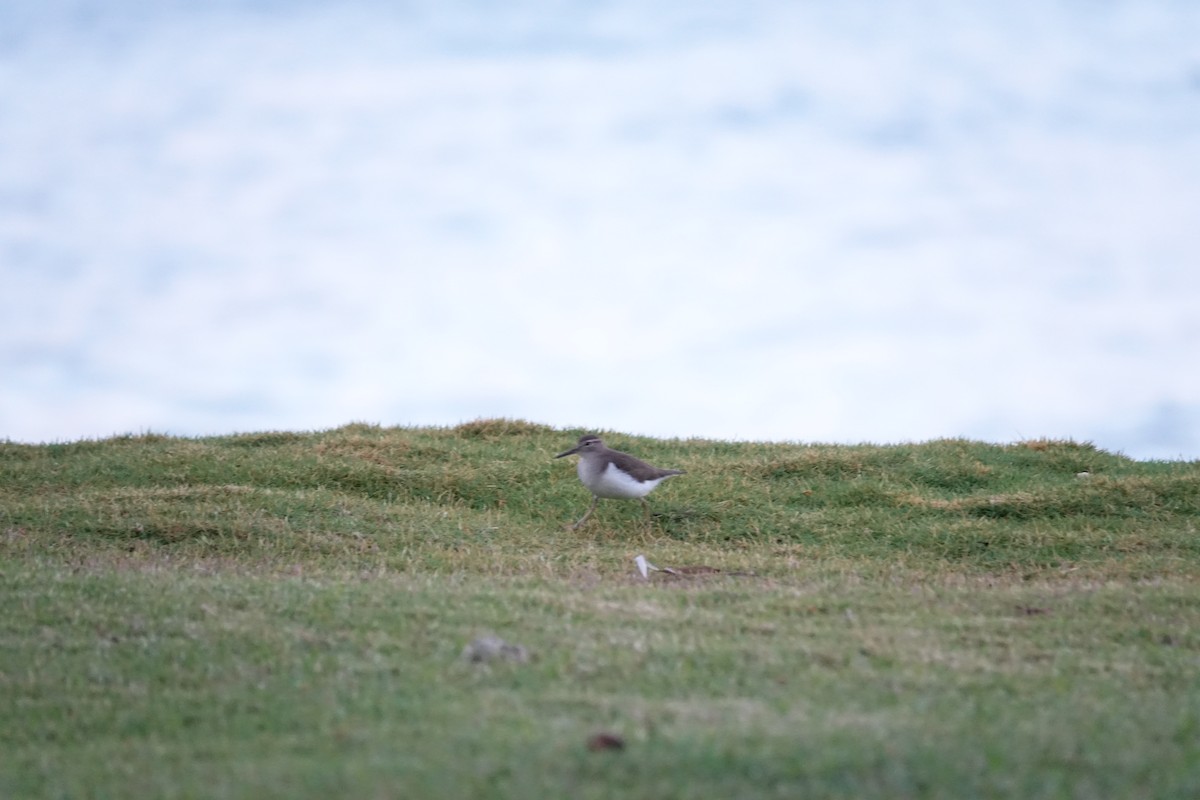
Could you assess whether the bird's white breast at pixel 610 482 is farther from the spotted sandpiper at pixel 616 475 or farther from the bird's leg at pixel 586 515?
the bird's leg at pixel 586 515

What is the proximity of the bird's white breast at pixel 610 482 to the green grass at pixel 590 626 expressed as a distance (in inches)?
13.6

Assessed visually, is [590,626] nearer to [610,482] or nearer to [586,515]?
[610,482]

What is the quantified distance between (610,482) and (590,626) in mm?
4767

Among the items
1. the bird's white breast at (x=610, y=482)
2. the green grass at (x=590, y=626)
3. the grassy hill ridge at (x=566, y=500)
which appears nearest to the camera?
the green grass at (x=590, y=626)

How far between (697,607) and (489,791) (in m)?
3.83

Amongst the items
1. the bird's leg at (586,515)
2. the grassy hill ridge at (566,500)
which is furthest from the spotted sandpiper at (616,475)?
the grassy hill ridge at (566,500)

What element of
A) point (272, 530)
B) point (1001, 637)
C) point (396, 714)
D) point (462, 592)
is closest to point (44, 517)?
point (272, 530)

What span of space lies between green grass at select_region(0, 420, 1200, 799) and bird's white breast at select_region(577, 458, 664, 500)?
0.35 m

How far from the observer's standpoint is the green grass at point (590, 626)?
4875 millimetres

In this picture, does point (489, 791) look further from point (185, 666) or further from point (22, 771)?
point (185, 666)

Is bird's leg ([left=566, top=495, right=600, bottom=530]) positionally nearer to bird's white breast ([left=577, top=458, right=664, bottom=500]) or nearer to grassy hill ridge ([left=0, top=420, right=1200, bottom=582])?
grassy hill ridge ([left=0, top=420, right=1200, bottom=582])

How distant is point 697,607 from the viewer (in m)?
8.15

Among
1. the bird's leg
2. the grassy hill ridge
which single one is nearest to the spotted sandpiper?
the bird's leg

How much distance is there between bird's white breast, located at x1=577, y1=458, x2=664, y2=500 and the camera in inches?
476
